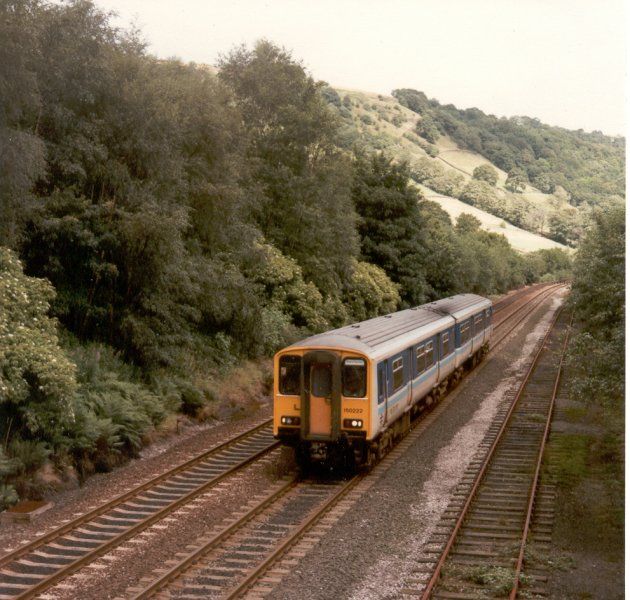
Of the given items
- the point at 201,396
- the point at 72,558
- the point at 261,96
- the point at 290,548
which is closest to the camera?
the point at 72,558

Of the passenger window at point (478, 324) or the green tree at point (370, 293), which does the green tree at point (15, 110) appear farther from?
the green tree at point (370, 293)

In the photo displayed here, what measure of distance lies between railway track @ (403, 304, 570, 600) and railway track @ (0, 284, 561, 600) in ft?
15.4

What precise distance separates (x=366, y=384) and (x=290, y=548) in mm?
4509

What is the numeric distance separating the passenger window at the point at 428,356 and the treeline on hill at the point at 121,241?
20.6ft

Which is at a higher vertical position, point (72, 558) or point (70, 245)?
point (70, 245)

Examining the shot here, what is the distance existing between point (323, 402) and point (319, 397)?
0.14 m

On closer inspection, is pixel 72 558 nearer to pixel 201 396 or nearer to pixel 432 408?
pixel 201 396

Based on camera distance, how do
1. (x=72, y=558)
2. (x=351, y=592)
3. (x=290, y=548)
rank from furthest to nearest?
(x=290, y=548) < (x=72, y=558) < (x=351, y=592)

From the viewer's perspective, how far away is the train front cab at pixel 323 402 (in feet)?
54.2

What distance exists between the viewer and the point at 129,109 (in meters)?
21.5

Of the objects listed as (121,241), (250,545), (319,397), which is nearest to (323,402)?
(319,397)

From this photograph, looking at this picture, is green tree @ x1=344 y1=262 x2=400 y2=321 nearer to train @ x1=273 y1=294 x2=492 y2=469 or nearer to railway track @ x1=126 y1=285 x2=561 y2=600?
train @ x1=273 y1=294 x2=492 y2=469

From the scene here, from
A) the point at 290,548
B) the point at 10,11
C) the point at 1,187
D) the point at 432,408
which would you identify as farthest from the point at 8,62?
the point at 432,408

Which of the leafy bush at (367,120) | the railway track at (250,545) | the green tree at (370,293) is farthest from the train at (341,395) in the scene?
the leafy bush at (367,120)
